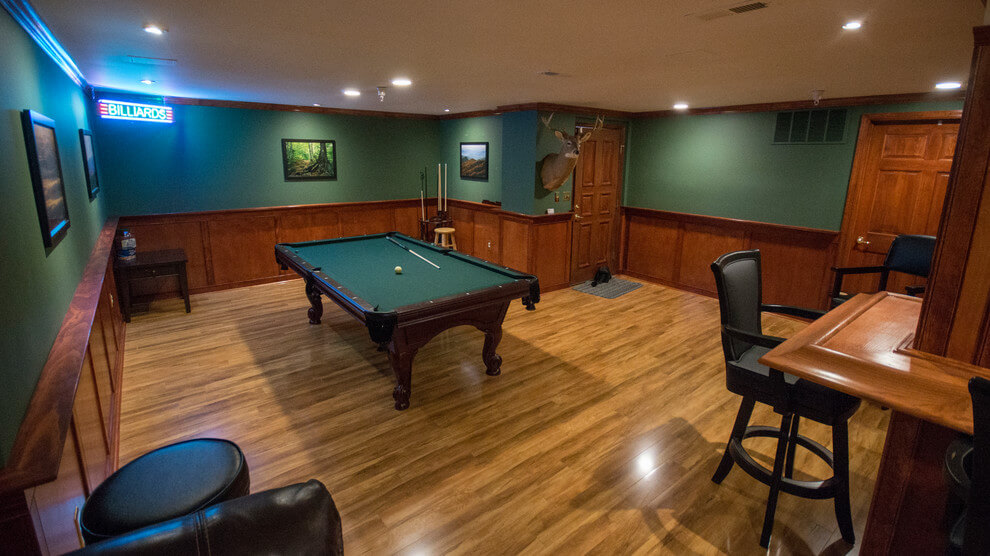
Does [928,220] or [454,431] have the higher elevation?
[928,220]

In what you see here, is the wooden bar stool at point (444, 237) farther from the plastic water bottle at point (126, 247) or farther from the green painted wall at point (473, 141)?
the plastic water bottle at point (126, 247)

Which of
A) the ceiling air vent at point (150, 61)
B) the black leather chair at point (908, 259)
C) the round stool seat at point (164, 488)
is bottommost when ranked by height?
the round stool seat at point (164, 488)

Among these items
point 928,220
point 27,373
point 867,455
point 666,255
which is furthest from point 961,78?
point 27,373

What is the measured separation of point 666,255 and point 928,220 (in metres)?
2.73

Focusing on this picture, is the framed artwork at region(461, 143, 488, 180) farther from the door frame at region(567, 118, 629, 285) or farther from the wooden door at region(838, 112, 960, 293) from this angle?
the wooden door at region(838, 112, 960, 293)

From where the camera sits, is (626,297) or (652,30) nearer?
(652,30)

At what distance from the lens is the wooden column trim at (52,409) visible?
1247 mm

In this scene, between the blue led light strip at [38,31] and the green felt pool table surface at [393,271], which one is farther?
the green felt pool table surface at [393,271]

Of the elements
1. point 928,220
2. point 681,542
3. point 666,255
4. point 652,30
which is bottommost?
point 681,542

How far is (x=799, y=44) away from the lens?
260cm

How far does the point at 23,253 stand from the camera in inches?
70.2

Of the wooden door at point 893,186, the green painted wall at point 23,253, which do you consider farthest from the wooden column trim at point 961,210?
the wooden door at point 893,186

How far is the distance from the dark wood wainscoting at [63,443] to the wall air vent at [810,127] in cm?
617

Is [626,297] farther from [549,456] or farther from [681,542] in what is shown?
[681,542]
